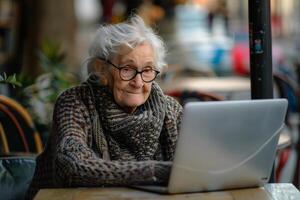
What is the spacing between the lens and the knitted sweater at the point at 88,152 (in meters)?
2.56

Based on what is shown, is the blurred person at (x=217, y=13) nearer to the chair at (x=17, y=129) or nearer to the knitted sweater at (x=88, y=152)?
the chair at (x=17, y=129)

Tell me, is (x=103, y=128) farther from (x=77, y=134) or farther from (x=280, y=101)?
(x=280, y=101)

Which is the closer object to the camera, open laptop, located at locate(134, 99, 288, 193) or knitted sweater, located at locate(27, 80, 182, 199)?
open laptop, located at locate(134, 99, 288, 193)

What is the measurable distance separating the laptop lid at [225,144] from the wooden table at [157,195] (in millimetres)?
24

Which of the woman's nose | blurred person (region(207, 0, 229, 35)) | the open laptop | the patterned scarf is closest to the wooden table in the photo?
the open laptop

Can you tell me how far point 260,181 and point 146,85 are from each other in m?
0.60

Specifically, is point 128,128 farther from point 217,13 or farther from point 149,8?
point 217,13

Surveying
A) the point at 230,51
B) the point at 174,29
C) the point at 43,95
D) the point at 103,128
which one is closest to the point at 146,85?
the point at 103,128

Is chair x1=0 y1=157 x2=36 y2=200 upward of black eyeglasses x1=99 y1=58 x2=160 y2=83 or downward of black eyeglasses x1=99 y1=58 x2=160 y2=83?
downward

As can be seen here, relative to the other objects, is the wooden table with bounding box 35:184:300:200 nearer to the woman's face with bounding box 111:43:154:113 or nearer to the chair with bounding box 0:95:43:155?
the woman's face with bounding box 111:43:154:113

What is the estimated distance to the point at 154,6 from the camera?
58.3 ft

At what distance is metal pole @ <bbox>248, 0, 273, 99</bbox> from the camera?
3.22 metres

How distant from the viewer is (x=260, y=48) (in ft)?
10.6

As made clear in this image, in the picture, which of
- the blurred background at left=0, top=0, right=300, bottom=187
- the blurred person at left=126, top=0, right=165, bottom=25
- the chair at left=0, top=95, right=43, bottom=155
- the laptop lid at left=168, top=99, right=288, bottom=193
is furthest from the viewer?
the blurred person at left=126, top=0, right=165, bottom=25
